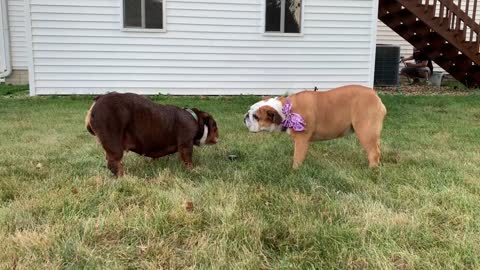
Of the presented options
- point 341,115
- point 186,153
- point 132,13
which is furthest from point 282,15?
point 186,153

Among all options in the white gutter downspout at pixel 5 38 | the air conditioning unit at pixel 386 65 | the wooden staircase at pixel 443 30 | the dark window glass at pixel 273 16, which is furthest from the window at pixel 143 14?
the air conditioning unit at pixel 386 65

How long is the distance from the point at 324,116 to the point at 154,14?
7.45m

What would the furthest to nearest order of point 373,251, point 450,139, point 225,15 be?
1. point 225,15
2. point 450,139
3. point 373,251

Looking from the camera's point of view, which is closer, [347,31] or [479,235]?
[479,235]

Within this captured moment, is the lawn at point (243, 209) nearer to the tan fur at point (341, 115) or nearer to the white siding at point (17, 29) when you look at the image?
the tan fur at point (341, 115)

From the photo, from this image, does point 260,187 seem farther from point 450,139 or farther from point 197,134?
point 450,139

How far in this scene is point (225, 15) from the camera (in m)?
10.7

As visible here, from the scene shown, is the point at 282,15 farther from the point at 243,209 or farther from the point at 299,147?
the point at 243,209

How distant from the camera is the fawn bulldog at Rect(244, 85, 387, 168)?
4074 mm

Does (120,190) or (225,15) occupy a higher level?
(225,15)

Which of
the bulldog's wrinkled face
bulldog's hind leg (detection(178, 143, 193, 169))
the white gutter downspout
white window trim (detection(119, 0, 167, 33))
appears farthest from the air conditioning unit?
the white gutter downspout

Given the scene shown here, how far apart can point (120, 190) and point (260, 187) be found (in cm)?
111

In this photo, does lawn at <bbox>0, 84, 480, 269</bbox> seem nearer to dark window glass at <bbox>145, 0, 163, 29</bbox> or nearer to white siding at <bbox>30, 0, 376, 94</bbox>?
white siding at <bbox>30, 0, 376, 94</bbox>

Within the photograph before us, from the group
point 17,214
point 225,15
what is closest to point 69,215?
point 17,214
